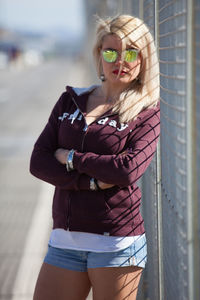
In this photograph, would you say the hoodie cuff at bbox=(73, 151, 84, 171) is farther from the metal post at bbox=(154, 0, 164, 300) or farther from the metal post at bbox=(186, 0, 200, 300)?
the metal post at bbox=(186, 0, 200, 300)

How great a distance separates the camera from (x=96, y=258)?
7.89 ft

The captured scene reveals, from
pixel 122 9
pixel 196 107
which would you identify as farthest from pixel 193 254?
pixel 122 9

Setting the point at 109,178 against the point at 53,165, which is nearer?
the point at 109,178

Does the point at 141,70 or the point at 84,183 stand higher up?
the point at 141,70

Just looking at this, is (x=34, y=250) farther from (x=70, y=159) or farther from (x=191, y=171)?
(x=191, y=171)

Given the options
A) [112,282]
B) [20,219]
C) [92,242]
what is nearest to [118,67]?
[92,242]

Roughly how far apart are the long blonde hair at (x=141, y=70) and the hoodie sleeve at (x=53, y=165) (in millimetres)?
324

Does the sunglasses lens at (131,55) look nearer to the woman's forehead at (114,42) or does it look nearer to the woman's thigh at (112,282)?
the woman's forehead at (114,42)

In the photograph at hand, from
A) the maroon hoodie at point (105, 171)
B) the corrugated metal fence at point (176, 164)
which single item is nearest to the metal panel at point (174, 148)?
the corrugated metal fence at point (176, 164)

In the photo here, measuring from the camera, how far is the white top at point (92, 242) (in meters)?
2.41

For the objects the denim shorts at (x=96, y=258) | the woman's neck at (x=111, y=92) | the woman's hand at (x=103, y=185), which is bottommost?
the denim shorts at (x=96, y=258)

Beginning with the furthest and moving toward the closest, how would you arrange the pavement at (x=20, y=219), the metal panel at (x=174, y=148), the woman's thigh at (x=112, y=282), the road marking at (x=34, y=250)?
the pavement at (x=20, y=219), the road marking at (x=34, y=250), the woman's thigh at (x=112, y=282), the metal panel at (x=174, y=148)

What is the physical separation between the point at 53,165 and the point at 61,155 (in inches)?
3.0

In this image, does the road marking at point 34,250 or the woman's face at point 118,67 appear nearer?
the woman's face at point 118,67
